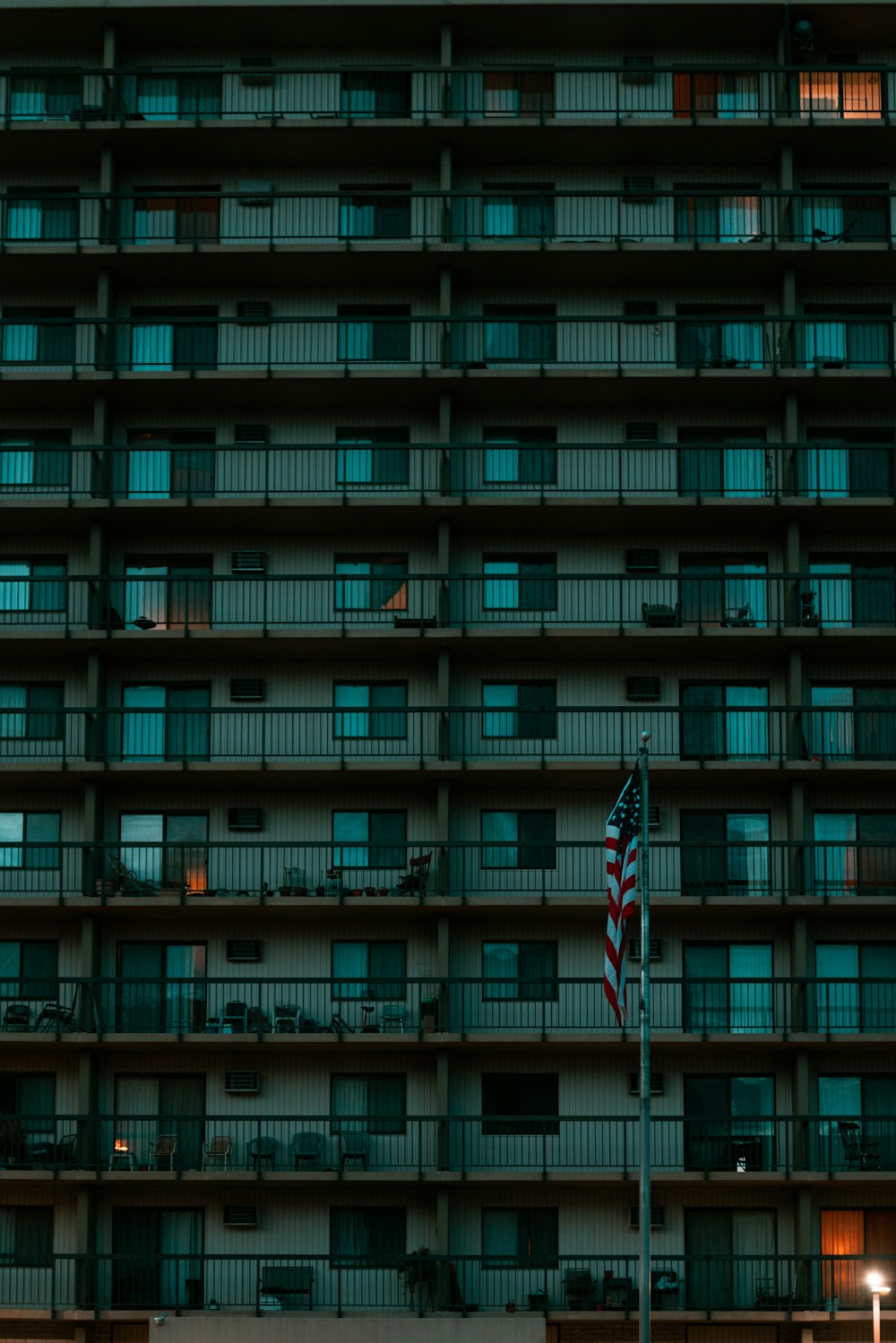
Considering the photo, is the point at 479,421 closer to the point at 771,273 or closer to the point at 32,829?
the point at 771,273

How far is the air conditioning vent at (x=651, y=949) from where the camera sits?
40406 millimetres

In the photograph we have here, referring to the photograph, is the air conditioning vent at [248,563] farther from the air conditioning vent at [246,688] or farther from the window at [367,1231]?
the window at [367,1231]

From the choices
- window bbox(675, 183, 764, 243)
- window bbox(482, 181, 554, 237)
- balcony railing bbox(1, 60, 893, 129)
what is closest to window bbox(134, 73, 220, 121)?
balcony railing bbox(1, 60, 893, 129)

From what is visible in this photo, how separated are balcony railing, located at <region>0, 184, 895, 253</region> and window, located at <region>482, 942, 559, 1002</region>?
15.9 metres

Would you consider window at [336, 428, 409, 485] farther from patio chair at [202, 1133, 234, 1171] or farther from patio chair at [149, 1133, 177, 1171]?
patio chair at [149, 1133, 177, 1171]

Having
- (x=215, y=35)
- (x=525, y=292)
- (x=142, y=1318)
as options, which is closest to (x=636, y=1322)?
(x=142, y=1318)

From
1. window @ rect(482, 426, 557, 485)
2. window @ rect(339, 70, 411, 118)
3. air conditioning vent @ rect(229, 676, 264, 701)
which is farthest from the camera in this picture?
window @ rect(339, 70, 411, 118)

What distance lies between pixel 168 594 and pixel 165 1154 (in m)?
12.3

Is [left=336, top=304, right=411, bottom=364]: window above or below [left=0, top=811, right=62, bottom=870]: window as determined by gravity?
above

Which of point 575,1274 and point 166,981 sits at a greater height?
point 166,981


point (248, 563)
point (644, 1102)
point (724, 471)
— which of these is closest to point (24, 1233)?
point (248, 563)

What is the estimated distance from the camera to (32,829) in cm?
4197

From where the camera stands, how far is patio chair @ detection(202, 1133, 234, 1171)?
3922 cm

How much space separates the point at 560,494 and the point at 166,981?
13.8 m
